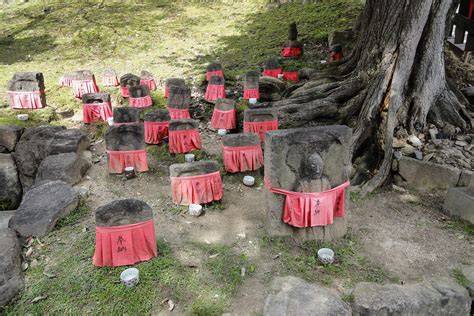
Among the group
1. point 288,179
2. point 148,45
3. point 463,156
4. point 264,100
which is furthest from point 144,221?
point 148,45

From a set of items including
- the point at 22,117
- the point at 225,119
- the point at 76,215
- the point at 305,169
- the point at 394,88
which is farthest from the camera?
the point at 22,117

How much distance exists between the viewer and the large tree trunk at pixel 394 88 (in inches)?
293

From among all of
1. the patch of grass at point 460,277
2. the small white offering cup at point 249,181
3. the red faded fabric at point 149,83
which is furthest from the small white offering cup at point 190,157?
the patch of grass at point 460,277

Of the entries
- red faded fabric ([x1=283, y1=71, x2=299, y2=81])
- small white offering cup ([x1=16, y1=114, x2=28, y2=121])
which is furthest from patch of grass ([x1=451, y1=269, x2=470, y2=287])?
small white offering cup ([x1=16, y1=114, x2=28, y2=121])

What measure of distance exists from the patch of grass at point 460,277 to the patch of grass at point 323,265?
0.89 m

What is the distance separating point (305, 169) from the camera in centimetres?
546

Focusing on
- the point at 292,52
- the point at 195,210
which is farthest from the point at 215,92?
the point at 195,210

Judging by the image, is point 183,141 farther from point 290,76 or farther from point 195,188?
point 290,76

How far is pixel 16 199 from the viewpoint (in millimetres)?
8922

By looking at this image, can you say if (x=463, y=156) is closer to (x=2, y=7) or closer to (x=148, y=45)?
(x=148, y=45)

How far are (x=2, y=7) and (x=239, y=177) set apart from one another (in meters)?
22.4

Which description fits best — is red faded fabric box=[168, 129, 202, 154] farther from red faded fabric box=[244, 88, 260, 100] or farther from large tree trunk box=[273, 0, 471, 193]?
red faded fabric box=[244, 88, 260, 100]

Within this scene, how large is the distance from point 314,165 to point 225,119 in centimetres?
500

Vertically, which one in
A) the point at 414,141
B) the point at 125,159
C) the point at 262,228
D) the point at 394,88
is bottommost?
the point at 262,228
